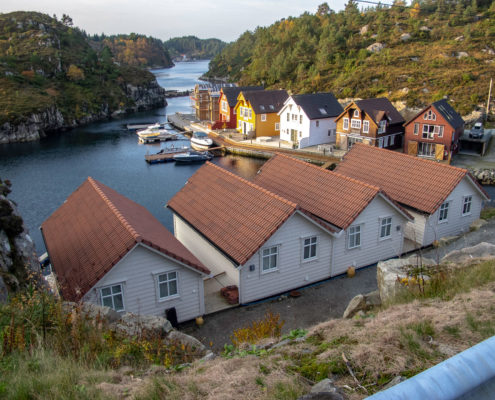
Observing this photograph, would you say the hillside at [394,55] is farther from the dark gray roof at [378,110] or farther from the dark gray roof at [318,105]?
the dark gray roof at [318,105]

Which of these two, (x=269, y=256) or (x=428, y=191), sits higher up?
(x=428, y=191)

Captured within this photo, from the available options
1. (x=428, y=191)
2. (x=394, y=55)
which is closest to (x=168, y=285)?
(x=428, y=191)

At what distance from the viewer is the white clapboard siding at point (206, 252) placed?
1722 cm

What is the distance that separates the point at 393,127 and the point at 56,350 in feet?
153

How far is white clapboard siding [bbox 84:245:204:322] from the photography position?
46.5ft

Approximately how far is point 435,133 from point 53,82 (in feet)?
282

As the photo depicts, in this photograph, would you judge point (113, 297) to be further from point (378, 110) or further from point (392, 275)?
point (378, 110)

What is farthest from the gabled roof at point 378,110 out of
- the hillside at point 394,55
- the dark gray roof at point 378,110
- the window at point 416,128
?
the hillside at point 394,55

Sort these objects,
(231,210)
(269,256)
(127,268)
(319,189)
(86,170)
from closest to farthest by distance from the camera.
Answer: (127,268) < (269,256) < (231,210) < (319,189) < (86,170)

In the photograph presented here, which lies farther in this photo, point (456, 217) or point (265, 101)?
point (265, 101)

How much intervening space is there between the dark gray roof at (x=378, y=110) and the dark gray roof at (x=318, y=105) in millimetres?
5652

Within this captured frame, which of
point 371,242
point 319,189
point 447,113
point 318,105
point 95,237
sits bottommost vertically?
point 371,242

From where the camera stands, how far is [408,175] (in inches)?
908

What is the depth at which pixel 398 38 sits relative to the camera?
88562 mm
